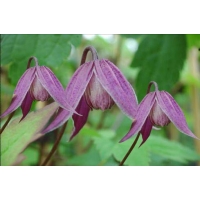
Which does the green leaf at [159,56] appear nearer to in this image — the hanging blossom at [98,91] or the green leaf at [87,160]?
the green leaf at [87,160]

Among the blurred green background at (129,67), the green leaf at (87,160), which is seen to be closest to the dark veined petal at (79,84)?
the blurred green background at (129,67)

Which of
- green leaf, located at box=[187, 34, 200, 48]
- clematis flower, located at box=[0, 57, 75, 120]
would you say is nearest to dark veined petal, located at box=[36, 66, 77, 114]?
clematis flower, located at box=[0, 57, 75, 120]

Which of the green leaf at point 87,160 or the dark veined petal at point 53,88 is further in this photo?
the green leaf at point 87,160
